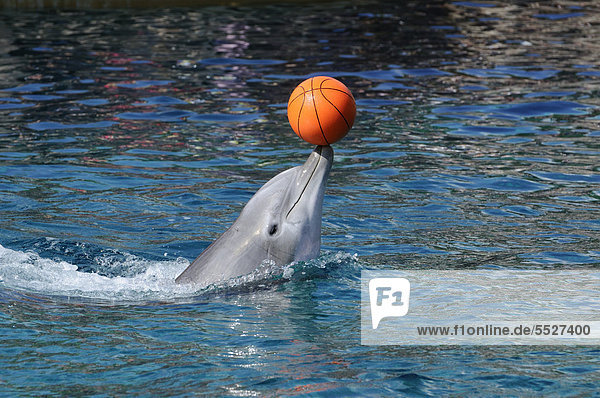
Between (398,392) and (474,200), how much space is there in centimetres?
490

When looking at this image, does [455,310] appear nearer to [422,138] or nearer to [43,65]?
[422,138]

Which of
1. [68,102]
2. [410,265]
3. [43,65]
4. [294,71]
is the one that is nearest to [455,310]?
[410,265]

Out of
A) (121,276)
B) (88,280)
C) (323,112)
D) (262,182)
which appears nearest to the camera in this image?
(323,112)

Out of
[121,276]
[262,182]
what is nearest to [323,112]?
[121,276]

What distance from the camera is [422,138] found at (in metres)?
11.9

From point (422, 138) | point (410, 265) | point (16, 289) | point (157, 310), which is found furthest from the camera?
point (422, 138)

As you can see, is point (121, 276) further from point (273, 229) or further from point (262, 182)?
point (262, 182)

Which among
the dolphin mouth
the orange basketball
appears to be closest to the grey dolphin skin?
the dolphin mouth

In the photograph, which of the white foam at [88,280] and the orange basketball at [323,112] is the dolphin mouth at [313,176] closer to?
the orange basketball at [323,112]

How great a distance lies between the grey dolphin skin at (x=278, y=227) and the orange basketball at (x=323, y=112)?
0.13 meters

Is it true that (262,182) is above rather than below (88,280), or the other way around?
below

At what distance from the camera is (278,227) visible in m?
6.08

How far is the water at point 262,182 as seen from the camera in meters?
4.99

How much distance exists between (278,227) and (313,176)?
415 mm
